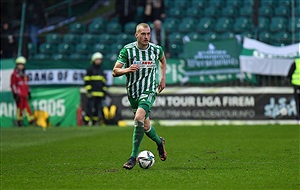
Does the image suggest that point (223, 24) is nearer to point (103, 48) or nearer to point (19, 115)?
point (103, 48)

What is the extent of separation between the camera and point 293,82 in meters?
22.6

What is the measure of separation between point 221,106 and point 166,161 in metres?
11.6

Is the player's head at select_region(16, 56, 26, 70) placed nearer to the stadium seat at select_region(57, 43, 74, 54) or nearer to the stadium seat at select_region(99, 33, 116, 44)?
the stadium seat at select_region(57, 43, 74, 54)

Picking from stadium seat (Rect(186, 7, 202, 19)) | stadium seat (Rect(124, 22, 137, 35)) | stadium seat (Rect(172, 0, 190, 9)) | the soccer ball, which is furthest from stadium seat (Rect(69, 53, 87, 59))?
the soccer ball

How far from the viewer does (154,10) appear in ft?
99.1

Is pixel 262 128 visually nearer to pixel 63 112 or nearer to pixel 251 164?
pixel 63 112

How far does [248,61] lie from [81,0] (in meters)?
9.32

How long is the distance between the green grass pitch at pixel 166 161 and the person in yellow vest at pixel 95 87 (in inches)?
112

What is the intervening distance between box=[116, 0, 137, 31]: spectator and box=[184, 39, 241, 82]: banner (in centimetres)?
643

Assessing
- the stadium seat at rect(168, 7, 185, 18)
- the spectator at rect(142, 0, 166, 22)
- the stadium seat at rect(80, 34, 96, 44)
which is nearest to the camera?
the stadium seat at rect(80, 34, 96, 44)

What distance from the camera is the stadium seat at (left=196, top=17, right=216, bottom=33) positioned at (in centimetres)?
2960

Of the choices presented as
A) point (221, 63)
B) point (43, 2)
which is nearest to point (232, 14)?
point (221, 63)

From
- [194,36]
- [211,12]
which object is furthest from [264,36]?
[211,12]

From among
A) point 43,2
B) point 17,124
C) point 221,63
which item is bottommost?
point 17,124
